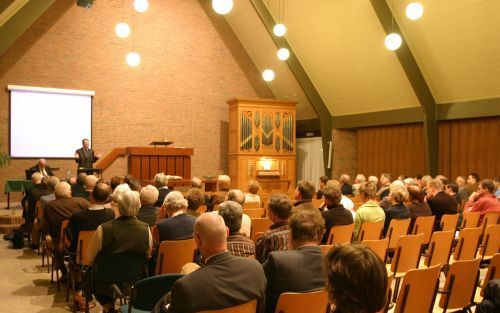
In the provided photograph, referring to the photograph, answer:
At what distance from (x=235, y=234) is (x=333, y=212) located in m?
1.79

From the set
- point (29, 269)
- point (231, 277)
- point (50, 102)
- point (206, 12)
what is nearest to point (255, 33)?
point (206, 12)

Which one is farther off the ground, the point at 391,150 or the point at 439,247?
the point at 391,150

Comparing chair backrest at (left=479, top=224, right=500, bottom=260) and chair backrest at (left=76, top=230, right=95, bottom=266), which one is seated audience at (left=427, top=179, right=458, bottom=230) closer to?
chair backrest at (left=479, top=224, right=500, bottom=260)

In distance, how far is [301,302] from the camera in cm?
255

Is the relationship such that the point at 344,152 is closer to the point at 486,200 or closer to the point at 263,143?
the point at 263,143

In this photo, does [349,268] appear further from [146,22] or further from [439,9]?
[146,22]

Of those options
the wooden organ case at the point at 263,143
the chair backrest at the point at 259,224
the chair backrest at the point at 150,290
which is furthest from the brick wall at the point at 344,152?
the chair backrest at the point at 150,290

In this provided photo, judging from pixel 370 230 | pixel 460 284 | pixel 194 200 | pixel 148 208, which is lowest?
pixel 460 284

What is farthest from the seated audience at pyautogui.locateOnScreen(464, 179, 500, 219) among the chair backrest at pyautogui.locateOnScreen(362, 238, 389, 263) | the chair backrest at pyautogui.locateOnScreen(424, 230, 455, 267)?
the chair backrest at pyautogui.locateOnScreen(362, 238, 389, 263)

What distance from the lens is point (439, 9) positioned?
31.0 ft

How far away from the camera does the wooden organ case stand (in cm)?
1368

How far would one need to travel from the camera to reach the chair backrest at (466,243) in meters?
4.57

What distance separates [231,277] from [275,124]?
11811 millimetres

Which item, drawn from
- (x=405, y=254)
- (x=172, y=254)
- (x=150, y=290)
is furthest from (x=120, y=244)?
(x=405, y=254)
